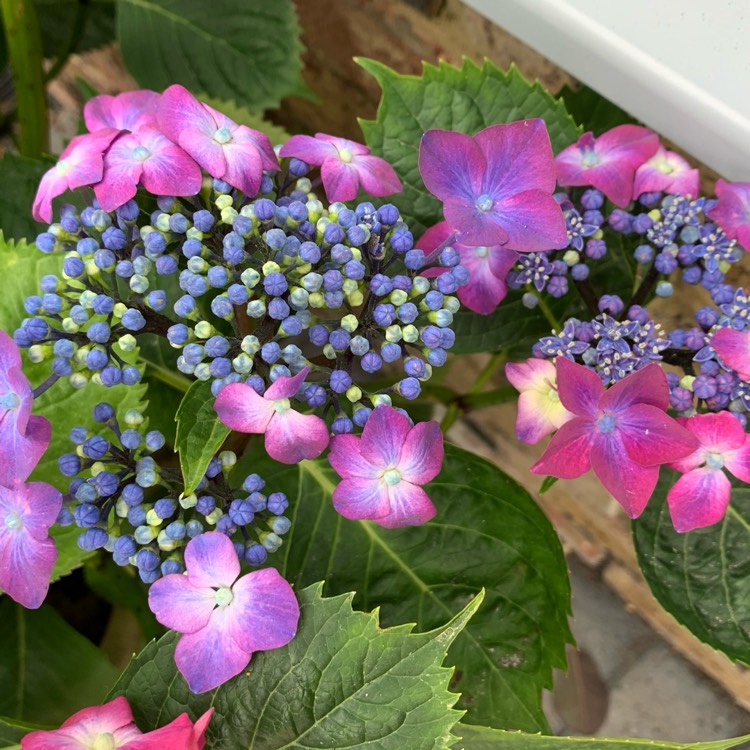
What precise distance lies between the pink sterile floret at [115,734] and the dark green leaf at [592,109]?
2.34 feet

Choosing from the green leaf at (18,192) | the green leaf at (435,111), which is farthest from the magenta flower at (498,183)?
the green leaf at (18,192)

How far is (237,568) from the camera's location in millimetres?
538

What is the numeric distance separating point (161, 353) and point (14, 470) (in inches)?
13.5

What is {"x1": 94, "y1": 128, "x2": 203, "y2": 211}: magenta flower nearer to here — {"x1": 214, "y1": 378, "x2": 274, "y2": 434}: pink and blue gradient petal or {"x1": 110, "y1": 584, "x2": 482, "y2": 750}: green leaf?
{"x1": 214, "y1": 378, "x2": 274, "y2": 434}: pink and blue gradient petal

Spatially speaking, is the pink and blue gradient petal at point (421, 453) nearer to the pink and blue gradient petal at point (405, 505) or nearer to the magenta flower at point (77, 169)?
the pink and blue gradient petal at point (405, 505)

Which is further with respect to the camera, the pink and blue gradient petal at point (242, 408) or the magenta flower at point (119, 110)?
the magenta flower at point (119, 110)

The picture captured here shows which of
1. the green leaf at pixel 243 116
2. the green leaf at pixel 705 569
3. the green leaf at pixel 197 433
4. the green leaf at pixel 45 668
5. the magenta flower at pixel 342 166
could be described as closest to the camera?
the green leaf at pixel 197 433

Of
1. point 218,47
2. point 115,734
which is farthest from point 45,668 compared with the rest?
point 218,47

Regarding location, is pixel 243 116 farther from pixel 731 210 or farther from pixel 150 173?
pixel 731 210

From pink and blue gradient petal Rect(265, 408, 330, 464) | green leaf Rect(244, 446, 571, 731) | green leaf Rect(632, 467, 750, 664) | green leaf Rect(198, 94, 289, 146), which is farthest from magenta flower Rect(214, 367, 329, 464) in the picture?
→ green leaf Rect(198, 94, 289, 146)

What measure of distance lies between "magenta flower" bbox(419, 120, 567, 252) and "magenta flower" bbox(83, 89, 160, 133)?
10.6 inches

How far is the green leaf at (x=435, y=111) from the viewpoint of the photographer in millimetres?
726

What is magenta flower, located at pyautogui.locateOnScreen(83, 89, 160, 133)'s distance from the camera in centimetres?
68

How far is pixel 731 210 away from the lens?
0.62 metres
